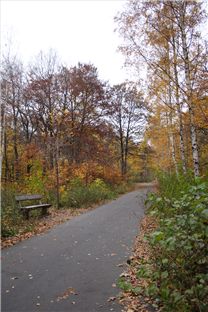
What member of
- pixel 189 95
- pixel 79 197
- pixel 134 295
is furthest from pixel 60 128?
pixel 134 295

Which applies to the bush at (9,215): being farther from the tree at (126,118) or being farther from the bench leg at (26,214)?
the tree at (126,118)

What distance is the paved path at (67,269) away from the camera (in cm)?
391

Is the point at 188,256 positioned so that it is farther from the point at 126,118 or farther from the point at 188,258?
the point at 126,118

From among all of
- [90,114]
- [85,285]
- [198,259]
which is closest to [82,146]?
[90,114]

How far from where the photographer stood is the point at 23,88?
22.0 meters

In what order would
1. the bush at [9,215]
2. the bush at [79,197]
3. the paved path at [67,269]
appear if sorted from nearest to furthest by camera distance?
the paved path at [67,269] → the bush at [9,215] → the bush at [79,197]

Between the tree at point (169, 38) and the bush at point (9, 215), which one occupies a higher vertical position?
the tree at point (169, 38)

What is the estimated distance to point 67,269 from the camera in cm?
515

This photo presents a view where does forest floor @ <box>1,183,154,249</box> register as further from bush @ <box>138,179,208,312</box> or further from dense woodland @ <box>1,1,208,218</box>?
bush @ <box>138,179,208,312</box>

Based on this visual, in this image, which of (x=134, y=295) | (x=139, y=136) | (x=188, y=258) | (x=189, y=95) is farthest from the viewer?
(x=139, y=136)

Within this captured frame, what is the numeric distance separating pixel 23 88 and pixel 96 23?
1289cm

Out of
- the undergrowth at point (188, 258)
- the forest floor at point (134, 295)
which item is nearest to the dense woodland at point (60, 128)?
the forest floor at point (134, 295)

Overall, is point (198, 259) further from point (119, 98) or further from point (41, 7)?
point (119, 98)

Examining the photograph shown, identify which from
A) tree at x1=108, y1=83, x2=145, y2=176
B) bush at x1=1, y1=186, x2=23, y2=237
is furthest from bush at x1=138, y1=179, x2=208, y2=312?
tree at x1=108, y1=83, x2=145, y2=176
